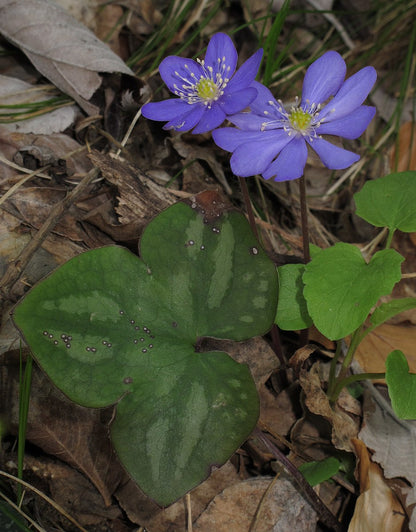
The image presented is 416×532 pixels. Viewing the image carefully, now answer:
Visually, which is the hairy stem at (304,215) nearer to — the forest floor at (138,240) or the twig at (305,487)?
the forest floor at (138,240)

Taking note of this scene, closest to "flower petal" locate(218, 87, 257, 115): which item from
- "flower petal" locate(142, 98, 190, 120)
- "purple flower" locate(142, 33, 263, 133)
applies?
"purple flower" locate(142, 33, 263, 133)

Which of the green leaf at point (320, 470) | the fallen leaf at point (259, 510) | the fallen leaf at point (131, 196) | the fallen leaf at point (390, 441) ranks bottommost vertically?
the fallen leaf at point (259, 510)

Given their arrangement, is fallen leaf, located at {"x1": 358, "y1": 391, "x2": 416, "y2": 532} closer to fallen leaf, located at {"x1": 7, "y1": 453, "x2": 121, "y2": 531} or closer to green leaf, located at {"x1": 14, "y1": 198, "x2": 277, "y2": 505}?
green leaf, located at {"x1": 14, "y1": 198, "x2": 277, "y2": 505}

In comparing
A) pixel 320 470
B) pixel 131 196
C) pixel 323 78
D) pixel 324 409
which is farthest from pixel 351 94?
pixel 320 470

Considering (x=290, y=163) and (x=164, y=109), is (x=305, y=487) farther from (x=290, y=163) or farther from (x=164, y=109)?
(x=164, y=109)

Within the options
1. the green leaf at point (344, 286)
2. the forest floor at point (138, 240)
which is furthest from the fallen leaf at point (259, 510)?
the green leaf at point (344, 286)
